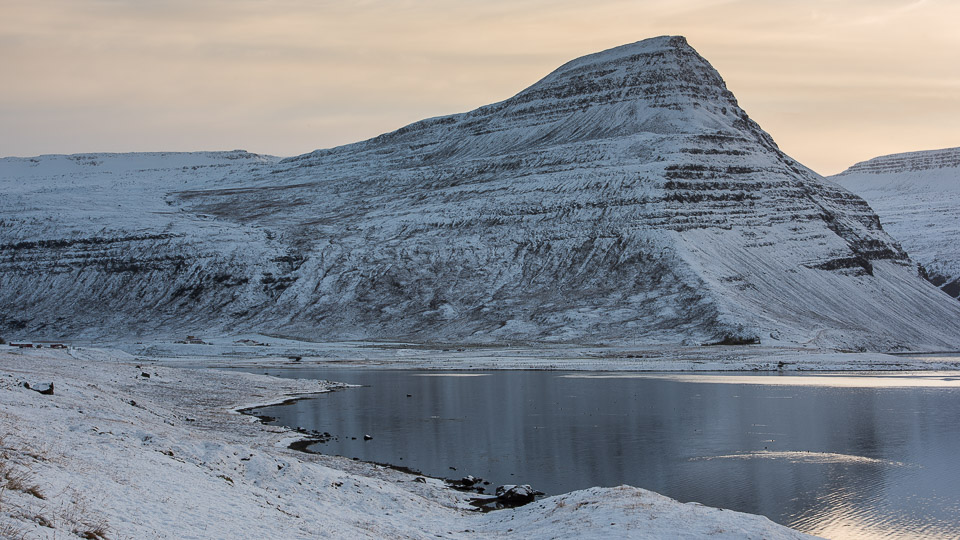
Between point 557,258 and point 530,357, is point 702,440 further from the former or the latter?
point 557,258

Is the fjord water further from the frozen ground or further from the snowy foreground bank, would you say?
the frozen ground

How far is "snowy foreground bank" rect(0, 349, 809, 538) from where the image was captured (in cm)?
1530

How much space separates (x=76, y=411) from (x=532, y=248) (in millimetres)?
135942

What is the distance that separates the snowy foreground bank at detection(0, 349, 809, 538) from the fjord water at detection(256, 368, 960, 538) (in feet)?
20.0

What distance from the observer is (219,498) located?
1933cm

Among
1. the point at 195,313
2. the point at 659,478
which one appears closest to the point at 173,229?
the point at 195,313

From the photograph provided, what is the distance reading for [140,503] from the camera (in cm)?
1683

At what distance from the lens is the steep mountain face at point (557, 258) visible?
139750 millimetres

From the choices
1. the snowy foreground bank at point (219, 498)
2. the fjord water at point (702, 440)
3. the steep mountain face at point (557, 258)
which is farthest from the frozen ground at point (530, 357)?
the snowy foreground bank at point (219, 498)

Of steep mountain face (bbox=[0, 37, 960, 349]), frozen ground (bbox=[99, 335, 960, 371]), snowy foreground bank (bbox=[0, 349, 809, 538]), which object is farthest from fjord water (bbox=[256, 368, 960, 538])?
steep mountain face (bbox=[0, 37, 960, 349])

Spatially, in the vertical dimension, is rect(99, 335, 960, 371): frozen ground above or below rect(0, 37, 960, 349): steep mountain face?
below

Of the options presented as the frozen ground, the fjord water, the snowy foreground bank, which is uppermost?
the snowy foreground bank

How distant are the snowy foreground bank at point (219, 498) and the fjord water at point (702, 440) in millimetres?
6094

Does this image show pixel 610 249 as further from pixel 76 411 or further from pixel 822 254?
pixel 76 411
